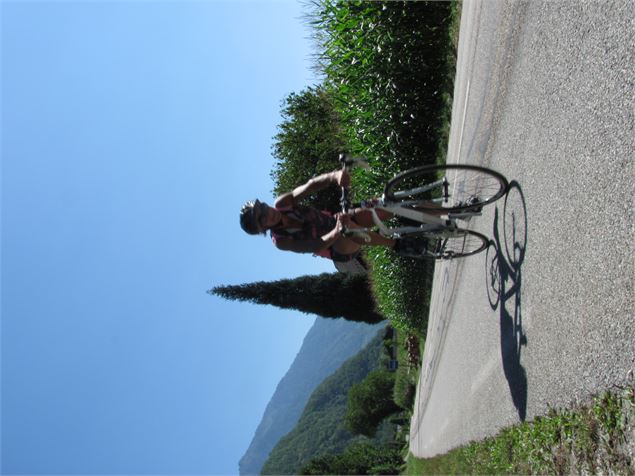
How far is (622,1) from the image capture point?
4.04 meters

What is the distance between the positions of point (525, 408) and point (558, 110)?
10.6 feet

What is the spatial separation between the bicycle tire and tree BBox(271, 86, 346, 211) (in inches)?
491

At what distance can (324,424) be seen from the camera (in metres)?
101

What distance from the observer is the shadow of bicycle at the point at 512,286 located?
584 cm

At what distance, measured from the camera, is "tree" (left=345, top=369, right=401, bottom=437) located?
4441 centimetres

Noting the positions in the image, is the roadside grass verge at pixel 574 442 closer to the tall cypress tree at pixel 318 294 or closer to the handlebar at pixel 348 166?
the handlebar at pixel 348 166

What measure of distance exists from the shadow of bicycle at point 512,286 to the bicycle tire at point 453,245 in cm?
51

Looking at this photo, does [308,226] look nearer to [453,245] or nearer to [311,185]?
[311,185]

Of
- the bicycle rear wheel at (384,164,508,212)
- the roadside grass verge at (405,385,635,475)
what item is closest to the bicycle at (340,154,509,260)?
the bicycle rear wheel at (384,164,508,212)

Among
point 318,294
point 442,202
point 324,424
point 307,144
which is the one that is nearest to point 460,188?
point 442,202

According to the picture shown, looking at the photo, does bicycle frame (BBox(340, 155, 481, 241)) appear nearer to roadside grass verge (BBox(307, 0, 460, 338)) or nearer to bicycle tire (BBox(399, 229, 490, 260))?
bicycle tire (BBox(399, 229, 490, 260))

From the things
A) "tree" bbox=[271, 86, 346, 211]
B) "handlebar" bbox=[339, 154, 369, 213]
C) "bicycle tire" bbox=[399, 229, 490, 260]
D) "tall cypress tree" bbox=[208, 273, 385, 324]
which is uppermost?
"tree" bbox=[271, 86, 346, 211]

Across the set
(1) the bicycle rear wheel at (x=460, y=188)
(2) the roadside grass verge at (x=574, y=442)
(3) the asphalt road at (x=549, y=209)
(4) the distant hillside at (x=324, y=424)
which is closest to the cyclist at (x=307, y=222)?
(1) the bicycle rear wheel at (x=460, y=188)

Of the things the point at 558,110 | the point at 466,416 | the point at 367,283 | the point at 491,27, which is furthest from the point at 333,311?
the point at 558,110
